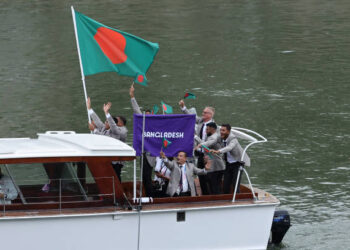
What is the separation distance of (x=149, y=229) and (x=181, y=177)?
138 cm

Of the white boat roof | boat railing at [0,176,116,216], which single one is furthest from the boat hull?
the white boat roof

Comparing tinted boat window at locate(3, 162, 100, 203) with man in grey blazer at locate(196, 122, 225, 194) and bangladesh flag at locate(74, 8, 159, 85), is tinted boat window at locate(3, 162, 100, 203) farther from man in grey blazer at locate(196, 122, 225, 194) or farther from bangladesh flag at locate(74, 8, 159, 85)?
bangladesh flag at locate(74, 8, 159, 85)

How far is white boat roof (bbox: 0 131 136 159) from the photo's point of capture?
13.8m

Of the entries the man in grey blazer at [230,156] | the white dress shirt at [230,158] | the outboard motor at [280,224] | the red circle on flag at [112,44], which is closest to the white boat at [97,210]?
the man in grey blazer at [230,156]

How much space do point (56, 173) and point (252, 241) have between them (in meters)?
4.07

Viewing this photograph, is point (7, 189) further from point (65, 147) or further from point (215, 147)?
point (215, 147)

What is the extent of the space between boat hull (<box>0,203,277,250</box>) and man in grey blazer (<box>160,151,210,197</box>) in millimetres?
731

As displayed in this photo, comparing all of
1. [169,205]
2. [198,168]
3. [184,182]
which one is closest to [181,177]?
[184,182]

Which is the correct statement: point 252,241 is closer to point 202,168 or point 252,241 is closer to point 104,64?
point 202,168

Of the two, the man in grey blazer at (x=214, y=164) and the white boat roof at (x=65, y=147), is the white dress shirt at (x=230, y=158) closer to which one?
the man in grey blazer at (x=214, y=164)

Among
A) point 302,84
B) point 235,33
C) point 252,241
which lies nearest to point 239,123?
point 302,84

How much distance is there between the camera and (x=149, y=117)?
14.7m

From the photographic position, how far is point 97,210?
46.4 ft

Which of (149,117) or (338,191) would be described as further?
(338,191)
